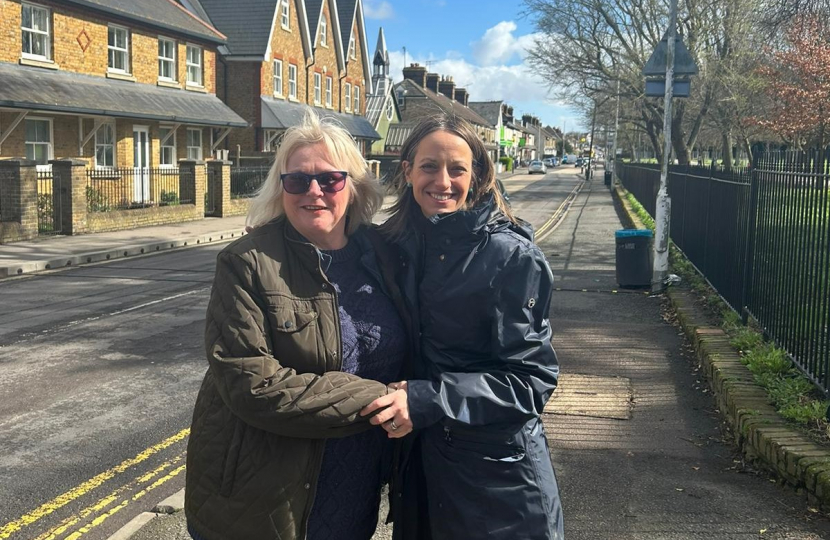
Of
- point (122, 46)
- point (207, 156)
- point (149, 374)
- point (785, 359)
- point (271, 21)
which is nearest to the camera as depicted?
point (785, 359)

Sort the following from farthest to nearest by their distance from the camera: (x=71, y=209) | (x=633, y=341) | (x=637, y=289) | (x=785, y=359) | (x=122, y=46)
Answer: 1. (x=122, y=46)
2. (x=71, y=209)
3. (x=637, y=289)
4. (x=633, y=341)
5. (x=785, y=359)

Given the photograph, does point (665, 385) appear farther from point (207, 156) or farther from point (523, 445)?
point (207, 156)

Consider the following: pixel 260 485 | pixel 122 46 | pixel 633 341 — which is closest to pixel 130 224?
pixel 122 46

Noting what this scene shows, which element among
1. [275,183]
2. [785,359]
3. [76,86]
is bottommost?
[785,359]

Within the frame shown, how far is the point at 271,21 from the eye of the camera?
115ft

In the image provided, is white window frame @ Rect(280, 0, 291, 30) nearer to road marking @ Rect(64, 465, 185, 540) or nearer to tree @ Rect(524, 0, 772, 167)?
tree @ Rect(524, 0, 772, 167)

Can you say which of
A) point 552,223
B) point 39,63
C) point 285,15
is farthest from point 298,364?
point 285,15

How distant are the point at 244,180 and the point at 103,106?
7.19 m

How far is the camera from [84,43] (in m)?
23.4

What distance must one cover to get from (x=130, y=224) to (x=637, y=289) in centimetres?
1478

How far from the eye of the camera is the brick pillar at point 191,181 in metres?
24.8

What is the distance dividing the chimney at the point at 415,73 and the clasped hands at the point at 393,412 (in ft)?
231

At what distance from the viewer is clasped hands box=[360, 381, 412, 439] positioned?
2.14 m

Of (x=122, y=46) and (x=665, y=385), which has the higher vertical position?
(x=122, y=46)
